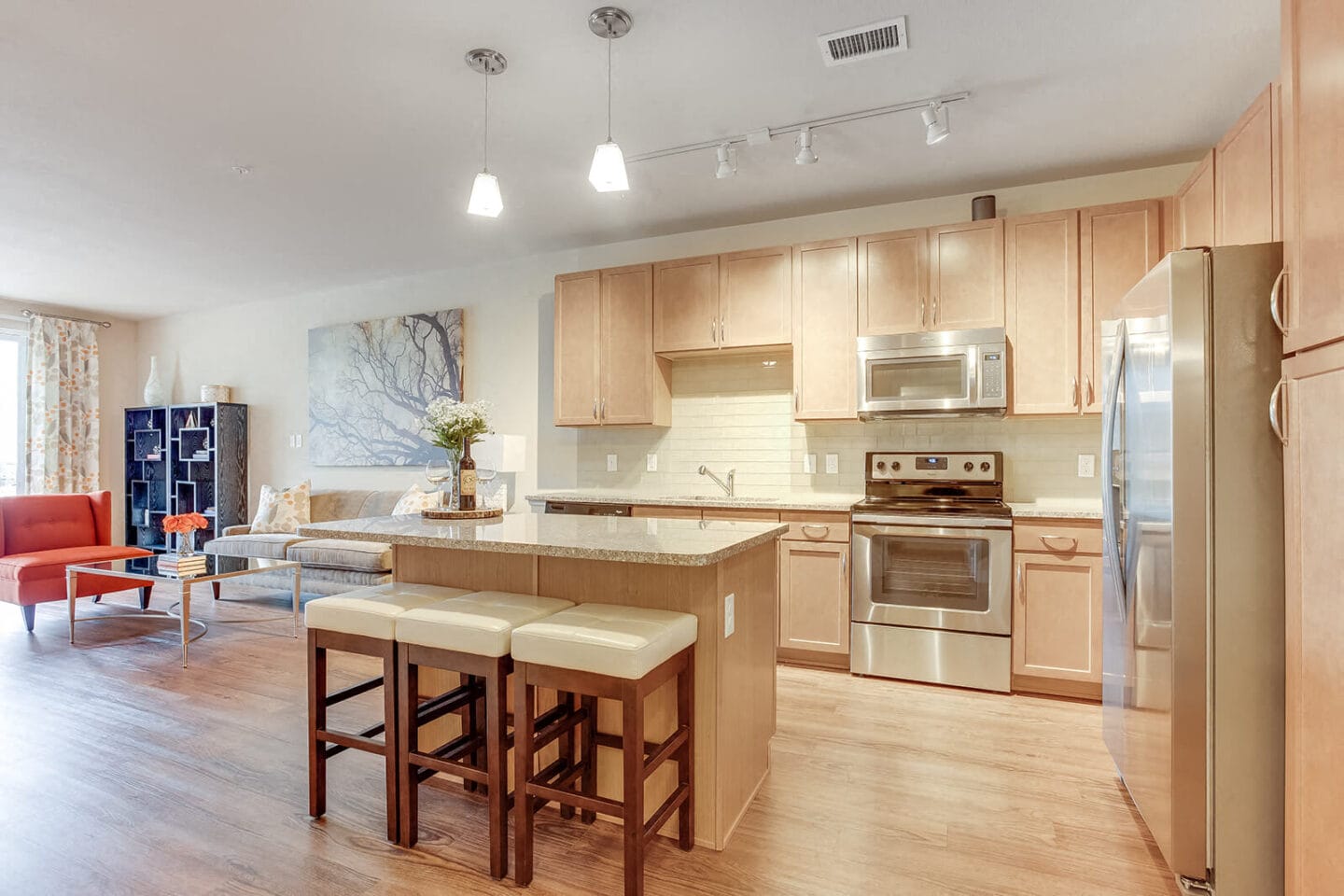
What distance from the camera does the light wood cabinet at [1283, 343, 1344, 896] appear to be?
126 centimetres

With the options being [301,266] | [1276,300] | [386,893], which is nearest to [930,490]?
[1276,300]

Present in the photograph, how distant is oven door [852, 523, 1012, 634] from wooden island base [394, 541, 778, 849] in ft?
3.92

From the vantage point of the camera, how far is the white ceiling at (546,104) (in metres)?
2.32

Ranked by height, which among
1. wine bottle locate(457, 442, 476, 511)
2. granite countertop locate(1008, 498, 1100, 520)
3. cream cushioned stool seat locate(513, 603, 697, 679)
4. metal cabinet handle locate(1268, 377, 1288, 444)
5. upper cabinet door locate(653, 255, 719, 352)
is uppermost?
upper cabinet door locate(653, 255, 719, 352)

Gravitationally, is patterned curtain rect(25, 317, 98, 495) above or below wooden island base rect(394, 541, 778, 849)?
above

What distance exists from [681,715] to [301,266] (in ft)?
16.6

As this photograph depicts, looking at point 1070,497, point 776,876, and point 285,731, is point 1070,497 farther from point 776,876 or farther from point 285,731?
point 285,731

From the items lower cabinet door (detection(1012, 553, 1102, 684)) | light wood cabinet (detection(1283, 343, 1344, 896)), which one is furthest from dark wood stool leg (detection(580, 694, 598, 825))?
lower cabinet door (detection(1012, 553, 1102, 684))

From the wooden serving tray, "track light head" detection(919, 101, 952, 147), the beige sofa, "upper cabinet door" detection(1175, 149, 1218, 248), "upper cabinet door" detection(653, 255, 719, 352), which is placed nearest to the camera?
the wooden serving tray

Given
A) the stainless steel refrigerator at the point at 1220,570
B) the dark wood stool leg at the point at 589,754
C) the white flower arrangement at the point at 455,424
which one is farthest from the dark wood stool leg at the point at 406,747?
the stainless steel refrigerator at the point at 1220,570

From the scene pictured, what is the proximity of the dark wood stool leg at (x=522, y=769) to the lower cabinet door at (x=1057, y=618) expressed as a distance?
251cm

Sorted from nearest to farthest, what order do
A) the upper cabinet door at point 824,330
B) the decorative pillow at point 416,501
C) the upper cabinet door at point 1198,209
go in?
1. the upper cabinet door at point 1198,209
2. the upper cabinet door at point 824,330
3. the decorative pillow at point 416,501

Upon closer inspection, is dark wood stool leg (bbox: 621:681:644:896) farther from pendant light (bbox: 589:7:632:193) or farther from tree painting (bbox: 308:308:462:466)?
tree painting (bbox: 308:308:462:466)

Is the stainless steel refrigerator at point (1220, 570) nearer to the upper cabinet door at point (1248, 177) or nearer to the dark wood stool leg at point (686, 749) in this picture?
the upper cabinet door at point (1248, 177)
